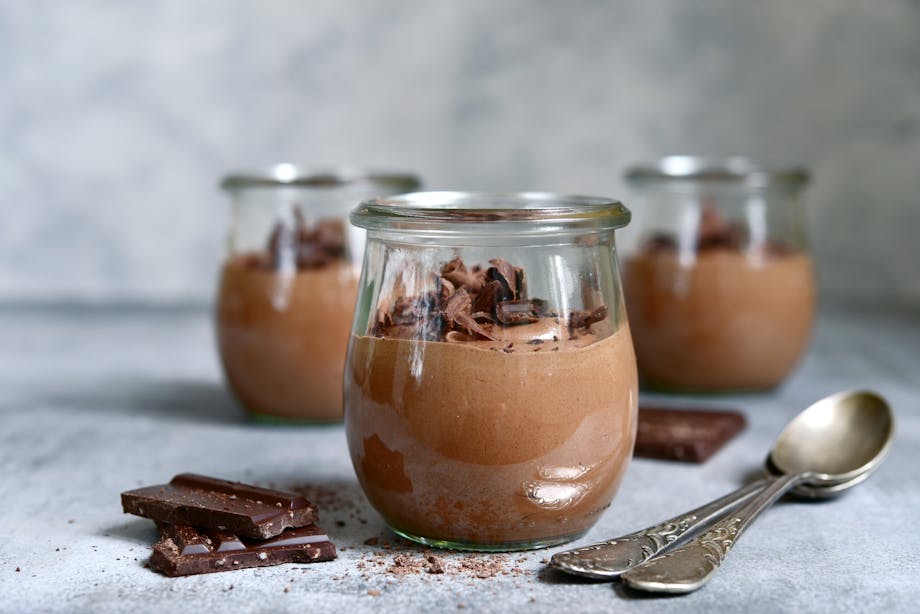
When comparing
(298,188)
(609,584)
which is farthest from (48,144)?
(609,584)

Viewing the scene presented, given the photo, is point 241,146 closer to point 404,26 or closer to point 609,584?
point 404,26

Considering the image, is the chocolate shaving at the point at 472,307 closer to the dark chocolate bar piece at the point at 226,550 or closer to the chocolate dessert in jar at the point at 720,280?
the dark chocolate bar piece at the point at 226,550

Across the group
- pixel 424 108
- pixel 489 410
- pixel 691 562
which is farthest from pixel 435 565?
pixel 424 108

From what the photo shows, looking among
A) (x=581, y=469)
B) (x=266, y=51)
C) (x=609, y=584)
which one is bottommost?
(x=609, y=584)

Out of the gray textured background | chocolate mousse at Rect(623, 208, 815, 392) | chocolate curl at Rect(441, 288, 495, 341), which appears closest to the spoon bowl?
chocolate mousse at Rect(623, 208, 815, 392)

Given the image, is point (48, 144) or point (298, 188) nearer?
point (298, 188)
